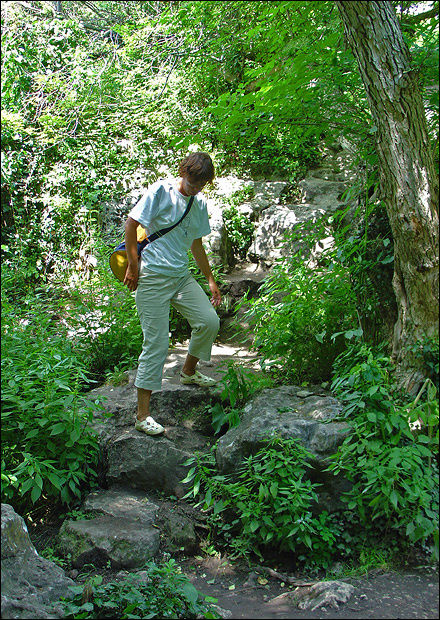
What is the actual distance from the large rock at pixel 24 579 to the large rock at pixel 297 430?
134cm

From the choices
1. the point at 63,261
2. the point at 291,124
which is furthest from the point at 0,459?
the point at 63,261

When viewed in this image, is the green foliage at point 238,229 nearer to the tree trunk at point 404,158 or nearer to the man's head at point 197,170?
the man's head at point 197,170

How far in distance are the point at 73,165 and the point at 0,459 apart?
22.0 feet

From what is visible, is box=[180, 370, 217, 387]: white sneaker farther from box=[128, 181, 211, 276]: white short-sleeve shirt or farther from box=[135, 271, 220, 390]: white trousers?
box=[128, 181, 211, 276]: white short-sleeve shirt

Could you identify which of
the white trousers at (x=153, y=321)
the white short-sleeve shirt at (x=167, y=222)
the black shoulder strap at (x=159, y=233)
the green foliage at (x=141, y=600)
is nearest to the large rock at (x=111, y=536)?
the green foliage at (x=141, y=600)

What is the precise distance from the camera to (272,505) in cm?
319

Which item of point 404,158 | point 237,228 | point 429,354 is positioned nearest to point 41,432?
point 429,354

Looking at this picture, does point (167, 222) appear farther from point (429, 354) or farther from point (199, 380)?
point (429, 354)

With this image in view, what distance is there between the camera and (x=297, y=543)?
10.2ft

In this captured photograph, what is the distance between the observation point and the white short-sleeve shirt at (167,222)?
12.0 ft

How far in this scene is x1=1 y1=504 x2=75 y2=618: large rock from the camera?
2336 mm

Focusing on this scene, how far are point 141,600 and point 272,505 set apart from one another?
976mm

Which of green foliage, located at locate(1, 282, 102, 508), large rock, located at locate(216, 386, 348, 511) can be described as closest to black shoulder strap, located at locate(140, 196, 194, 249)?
green foliage, located at locate(1, 282, 102, 508)

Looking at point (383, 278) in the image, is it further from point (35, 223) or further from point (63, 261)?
point (35, 223)
